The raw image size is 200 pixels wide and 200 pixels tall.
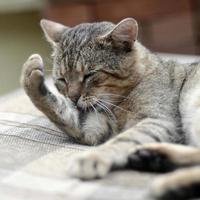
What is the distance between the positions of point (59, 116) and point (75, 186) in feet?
1.46

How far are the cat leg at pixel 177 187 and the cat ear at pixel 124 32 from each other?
61 cm

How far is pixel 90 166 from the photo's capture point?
116cm

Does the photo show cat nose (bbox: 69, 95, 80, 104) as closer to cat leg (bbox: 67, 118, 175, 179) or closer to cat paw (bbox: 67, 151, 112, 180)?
cat leg (bbox: 67, 118, 175, 179)

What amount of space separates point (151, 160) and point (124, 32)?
1.63 ft

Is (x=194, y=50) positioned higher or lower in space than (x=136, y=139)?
lower

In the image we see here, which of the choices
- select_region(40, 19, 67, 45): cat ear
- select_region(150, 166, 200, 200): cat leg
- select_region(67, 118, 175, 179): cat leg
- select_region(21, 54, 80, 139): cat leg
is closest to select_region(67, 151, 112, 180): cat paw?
select_region(67, 118, 175, 179): cat leg

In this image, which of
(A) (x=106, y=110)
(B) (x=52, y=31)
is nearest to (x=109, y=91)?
(A) (x=106, y=110)

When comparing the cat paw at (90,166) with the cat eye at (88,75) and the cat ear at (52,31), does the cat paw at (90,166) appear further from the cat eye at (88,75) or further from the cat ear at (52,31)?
the cat ear at (52,31)

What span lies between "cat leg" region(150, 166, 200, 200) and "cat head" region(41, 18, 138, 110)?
53 cm

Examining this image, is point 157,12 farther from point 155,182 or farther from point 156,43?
point 155,182

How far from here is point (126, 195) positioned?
3.44 ft

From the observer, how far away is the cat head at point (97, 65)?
5.01 ft

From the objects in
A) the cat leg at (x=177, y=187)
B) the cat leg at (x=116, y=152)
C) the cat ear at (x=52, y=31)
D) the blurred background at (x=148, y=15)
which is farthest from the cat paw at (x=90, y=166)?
the blurred background at (x=148, y=15)

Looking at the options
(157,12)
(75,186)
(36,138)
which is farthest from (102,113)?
(157,12)
